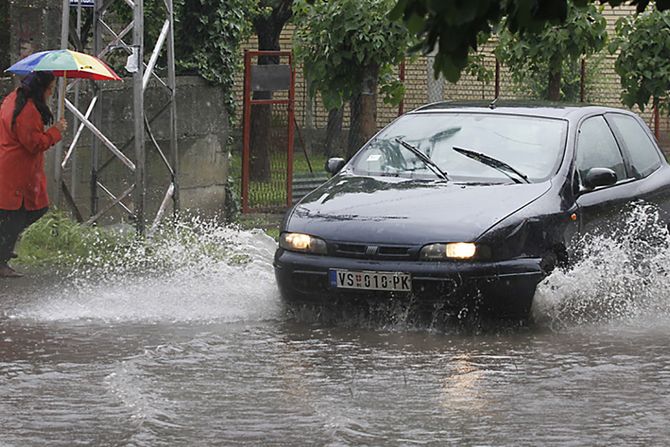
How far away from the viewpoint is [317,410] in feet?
25.0

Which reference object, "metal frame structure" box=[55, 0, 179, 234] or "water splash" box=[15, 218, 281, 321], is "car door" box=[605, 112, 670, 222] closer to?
"water splash" box=[15, 218, 281, 321]

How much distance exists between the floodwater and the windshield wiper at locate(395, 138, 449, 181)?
3.75 ft

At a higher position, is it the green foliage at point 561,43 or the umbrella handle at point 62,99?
the green foliage at point 561,43

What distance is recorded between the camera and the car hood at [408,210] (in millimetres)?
9641

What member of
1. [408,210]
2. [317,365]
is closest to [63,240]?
[408,210]

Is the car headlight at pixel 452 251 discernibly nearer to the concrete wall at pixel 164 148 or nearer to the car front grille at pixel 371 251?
the car front grille at pixel 371 251

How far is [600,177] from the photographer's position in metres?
10.5

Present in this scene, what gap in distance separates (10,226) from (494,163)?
14.2 feet

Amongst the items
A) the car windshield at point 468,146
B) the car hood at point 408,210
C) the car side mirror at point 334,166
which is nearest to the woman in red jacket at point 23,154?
the car side mirror at point 334,166

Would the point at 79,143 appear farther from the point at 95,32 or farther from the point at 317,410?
the point at 317,410

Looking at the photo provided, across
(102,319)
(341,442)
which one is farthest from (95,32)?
(341,442)

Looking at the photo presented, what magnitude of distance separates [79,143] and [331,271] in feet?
19.9

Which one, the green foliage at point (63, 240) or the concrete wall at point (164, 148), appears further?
the concrete wall at point (164, 148)

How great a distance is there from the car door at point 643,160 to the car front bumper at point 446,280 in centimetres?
199
